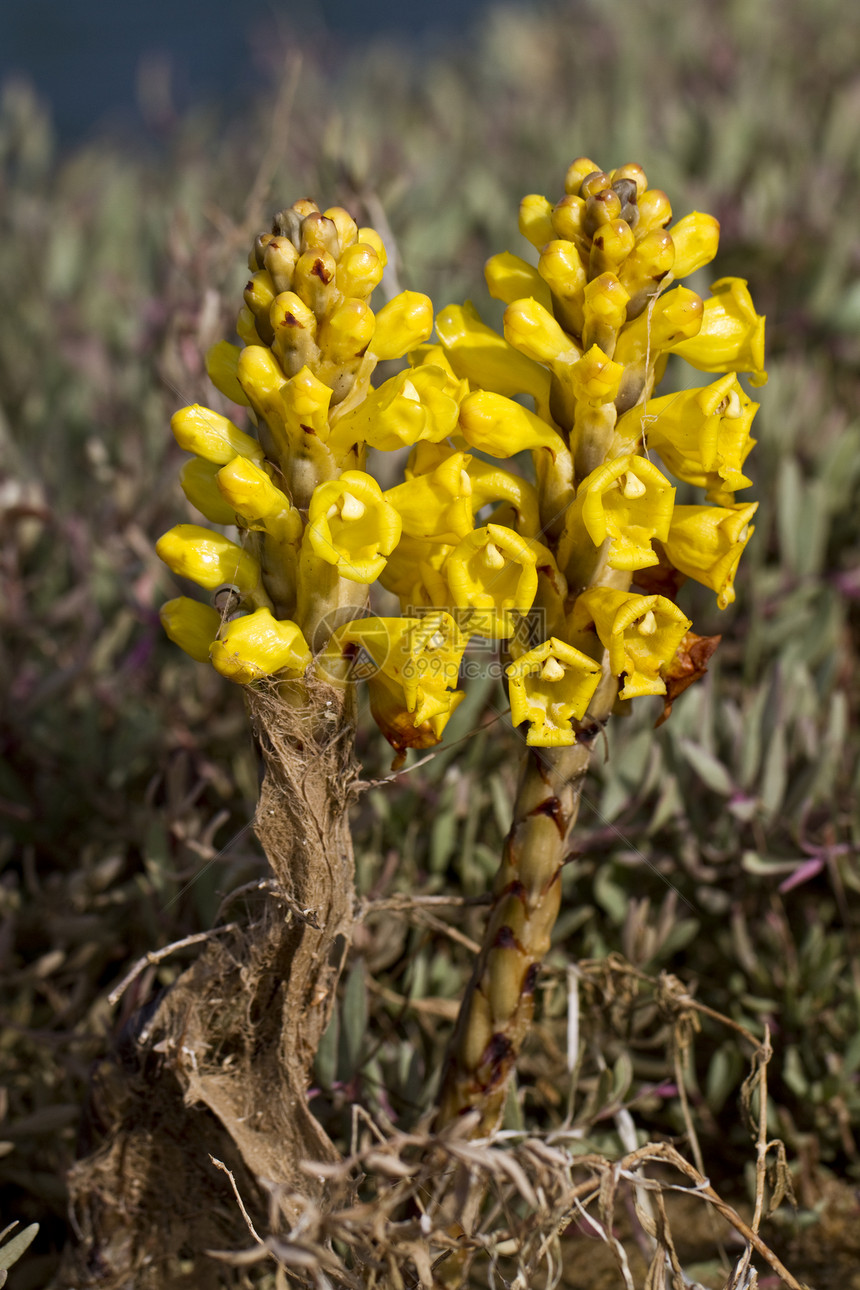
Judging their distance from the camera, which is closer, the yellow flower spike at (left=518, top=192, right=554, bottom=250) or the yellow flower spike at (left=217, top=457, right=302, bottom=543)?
the yellow flower spike at (left=217, top=457, right=302, bottom=543)

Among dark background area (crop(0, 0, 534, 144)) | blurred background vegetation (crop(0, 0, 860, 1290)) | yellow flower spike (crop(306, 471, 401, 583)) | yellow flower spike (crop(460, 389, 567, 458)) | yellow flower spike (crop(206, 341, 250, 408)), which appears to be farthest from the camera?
dark background area (crop(0, 0, 534, 144))

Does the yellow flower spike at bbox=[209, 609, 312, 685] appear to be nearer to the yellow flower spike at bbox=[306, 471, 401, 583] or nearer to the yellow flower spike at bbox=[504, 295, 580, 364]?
the yellow flower spike at bbox=[306, 471, 401, 583]

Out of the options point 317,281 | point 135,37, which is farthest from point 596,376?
point 135,37

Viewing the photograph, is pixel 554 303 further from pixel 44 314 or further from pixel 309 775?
pixel 44 314

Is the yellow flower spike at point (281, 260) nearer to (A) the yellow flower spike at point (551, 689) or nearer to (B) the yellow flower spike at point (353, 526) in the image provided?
(B) the yellow flower spike at point (353, 526)

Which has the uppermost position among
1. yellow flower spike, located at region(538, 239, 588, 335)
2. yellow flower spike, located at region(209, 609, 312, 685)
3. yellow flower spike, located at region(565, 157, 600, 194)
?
yellow flower spike, located at region(565, 157, 600, 194)

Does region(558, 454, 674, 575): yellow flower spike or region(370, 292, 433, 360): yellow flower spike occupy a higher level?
region(370, 292, 433, 360): yellow flower spike

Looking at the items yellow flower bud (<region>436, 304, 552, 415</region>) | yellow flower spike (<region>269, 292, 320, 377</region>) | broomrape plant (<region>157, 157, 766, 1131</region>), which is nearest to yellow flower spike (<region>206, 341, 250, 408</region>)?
broomrape plant (<region>157, 157, 766, 1131</region>)

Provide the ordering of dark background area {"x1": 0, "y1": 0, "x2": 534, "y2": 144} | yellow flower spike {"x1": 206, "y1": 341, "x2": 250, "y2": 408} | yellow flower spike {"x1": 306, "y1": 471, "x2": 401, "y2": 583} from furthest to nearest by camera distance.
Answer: dark background area {"x1": 0, "y1": 0, "x2": 534, "y2": 144} < yellow flower spike {"x1": 206, "y1": 341, "x2": 250, "y2": 408} < yellow flower spike {"x1": 306, "y1": 471, "x2": 401, "y2": 583}

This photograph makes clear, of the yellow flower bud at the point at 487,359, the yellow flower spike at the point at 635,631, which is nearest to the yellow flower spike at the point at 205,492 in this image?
the yellow flower bud at the point at 487,359
